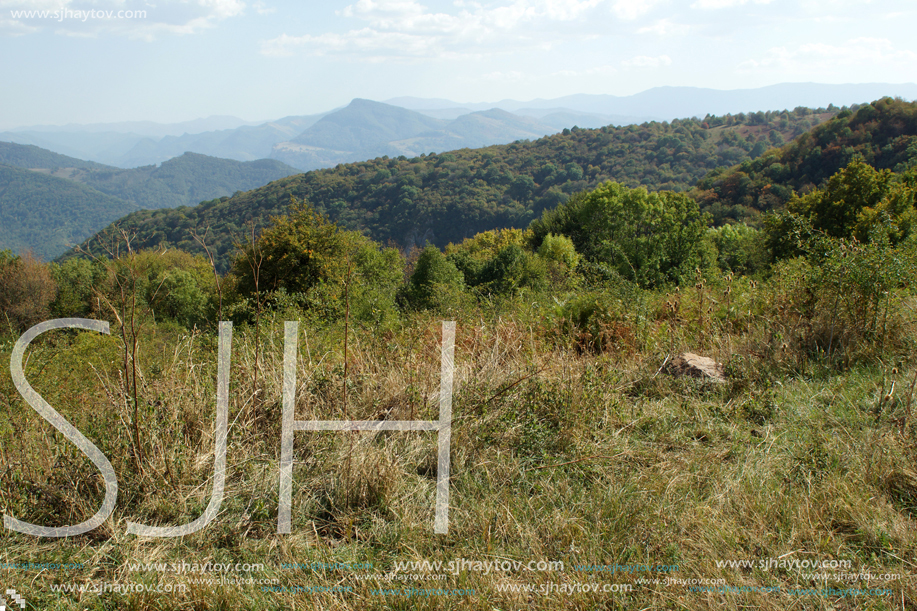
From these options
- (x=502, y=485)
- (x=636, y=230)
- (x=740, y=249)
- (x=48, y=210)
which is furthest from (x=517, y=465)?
(x=48, y=210)

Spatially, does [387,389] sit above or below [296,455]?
above

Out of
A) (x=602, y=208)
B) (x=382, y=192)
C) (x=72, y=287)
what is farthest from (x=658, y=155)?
(x=72, y=287)

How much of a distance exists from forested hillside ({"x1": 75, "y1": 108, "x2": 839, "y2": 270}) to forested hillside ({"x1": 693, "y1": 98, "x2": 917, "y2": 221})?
958 inches

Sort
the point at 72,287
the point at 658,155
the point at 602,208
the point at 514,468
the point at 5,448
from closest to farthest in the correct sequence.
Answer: the point at 5,448, the point at 514,468, the point at 602,208, the point at 72,287, the point at 658,155

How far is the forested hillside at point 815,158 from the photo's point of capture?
44.2 meters

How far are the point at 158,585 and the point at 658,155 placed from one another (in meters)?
92.7

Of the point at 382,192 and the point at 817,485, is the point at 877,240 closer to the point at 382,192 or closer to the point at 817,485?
the point at 817,485

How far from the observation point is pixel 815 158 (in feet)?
154

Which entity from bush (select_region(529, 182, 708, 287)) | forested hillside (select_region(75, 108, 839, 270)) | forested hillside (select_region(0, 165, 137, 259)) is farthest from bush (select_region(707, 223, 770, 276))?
forested hillside (select_region(0, 165, 137, 259))

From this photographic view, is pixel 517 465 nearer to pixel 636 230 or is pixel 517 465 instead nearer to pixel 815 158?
pixel 636 230

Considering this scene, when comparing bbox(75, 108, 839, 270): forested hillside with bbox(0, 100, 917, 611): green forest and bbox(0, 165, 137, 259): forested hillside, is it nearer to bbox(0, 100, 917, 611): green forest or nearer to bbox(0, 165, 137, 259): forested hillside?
bbox(0, 100, 917, 611): green forest

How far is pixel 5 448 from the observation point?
2252mm

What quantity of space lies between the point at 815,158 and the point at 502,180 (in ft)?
183

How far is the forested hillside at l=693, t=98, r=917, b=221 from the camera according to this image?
44.2 metres
